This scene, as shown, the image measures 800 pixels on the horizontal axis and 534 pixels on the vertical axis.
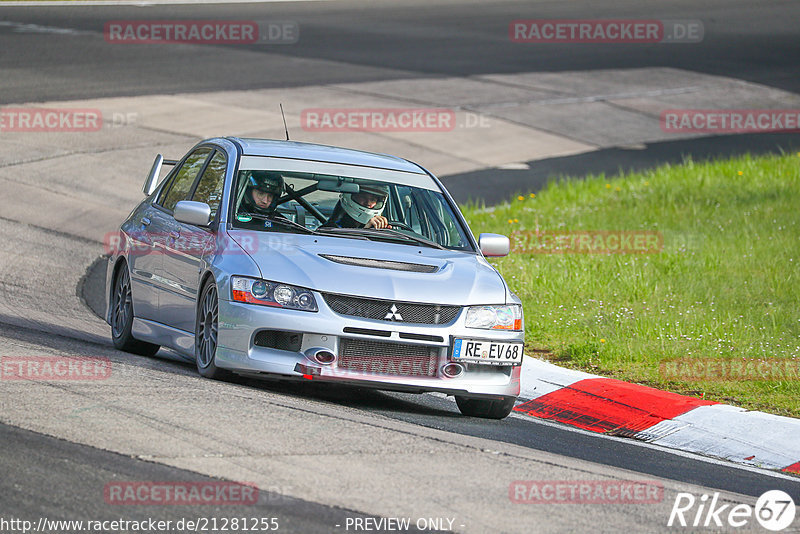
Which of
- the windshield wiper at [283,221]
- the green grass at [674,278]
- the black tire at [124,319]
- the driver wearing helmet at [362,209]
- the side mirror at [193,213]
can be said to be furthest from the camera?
the green grass at [674,278]

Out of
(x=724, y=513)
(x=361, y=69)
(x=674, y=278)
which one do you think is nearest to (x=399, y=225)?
(x=724, y=513)

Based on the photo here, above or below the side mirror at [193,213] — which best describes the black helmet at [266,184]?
above

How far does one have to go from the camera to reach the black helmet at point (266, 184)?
8734 mm

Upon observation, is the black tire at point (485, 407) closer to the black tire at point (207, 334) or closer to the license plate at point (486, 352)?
the license plate at point (486, 352)

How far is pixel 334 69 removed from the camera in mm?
27906

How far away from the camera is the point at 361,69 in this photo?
28.3m

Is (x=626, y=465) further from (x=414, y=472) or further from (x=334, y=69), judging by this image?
(x=334, y=69)

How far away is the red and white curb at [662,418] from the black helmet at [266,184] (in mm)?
2231

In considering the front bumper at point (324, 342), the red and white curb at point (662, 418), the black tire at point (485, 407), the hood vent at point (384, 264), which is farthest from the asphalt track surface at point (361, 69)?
the hood vent at point (384, 264)

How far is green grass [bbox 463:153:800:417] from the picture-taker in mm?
10656

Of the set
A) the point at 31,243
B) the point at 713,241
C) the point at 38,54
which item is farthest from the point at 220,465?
the point at 38,54

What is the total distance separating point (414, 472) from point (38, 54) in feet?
72.4

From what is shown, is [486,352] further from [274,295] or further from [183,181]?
[183,181]

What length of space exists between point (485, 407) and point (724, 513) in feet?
7.90
